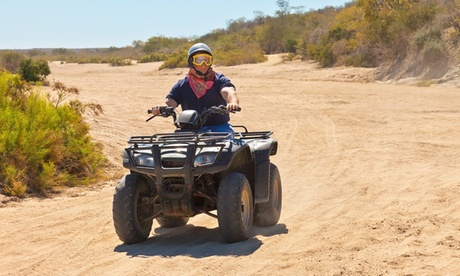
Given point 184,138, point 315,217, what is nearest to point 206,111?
point 184,138

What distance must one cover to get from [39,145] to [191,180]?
4.91m

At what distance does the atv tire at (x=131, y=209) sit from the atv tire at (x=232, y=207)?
2.69ft

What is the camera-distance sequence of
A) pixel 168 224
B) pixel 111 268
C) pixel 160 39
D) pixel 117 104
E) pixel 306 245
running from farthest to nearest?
pixel 160 39 < pixel 117 104 < pixel 168 224 < pixel 306 245 < pixel 111 268

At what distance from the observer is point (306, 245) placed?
7297mm

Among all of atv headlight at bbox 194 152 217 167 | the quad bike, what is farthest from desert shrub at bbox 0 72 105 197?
atv headlight at bbox 194 152 217 167

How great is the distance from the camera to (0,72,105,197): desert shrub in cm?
1107

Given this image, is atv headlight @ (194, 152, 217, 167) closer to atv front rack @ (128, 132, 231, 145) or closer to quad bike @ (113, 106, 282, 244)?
quad bike @ (113, 106, 282, 244)

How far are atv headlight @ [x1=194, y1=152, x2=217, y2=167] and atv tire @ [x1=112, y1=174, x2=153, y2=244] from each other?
0.71 metres

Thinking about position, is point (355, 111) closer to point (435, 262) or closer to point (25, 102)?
point (25, 102)

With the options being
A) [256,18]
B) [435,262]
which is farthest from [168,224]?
[256,18]

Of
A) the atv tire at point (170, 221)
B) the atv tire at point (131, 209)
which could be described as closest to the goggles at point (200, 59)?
the atv tire at point (131, 209)

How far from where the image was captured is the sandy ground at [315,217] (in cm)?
667

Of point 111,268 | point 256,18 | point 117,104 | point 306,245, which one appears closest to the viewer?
point 111,268

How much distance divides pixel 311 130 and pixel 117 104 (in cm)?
694
